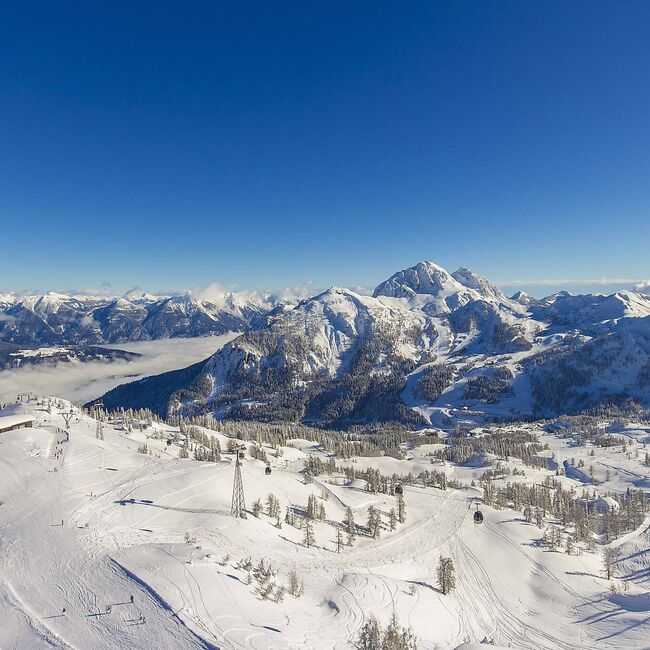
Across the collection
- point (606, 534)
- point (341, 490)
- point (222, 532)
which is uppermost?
point (222, 532)

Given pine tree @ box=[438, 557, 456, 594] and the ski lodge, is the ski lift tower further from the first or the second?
pine tree @ box=[438, 557, 456, 594]

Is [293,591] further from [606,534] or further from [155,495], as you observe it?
[606,534]

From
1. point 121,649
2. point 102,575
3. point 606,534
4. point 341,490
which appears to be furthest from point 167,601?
point 606,534

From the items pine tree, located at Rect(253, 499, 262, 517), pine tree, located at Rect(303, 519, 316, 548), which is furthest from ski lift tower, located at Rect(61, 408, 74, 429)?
pine tree, located at Rect(303, 519, 316, 548)

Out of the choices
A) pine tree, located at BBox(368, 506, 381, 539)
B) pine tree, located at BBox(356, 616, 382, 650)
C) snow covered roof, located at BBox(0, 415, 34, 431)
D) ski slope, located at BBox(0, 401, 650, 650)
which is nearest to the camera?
pine tree, located at BBox(356, 616, 382, 650)

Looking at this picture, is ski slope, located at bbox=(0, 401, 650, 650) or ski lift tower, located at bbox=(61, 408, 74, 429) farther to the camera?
ski lift tower, located at bbox=(61, 408, 74, 429)

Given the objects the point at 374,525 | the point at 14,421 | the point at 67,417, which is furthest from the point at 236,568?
the point at 67,417
